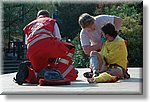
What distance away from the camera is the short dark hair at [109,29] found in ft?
12.5

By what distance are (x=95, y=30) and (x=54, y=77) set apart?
590 mm

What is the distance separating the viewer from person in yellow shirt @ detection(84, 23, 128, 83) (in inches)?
149

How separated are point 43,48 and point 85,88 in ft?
1.79

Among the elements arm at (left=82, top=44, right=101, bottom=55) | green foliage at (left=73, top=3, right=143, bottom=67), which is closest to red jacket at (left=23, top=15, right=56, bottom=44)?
green foliage at (left=73, top=3, right=143, bottom=67)

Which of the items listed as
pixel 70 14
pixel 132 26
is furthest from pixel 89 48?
pixel 132 26

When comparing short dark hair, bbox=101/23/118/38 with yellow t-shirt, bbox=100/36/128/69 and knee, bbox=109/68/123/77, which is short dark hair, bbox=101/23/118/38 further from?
knee, bbox=109/68/123/77

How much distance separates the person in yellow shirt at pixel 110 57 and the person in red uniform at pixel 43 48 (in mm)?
196

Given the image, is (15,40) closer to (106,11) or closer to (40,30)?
(40,30)

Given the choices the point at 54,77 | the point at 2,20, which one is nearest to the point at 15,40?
the point at 2,20

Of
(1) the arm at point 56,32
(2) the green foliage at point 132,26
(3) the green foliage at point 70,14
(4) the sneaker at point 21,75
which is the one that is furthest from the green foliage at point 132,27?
(4) the sneaker at point 21,75

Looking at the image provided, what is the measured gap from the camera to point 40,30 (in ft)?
12.4

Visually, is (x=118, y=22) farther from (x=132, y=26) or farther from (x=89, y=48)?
(x=89, y=48)

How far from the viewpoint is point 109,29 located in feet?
12.6

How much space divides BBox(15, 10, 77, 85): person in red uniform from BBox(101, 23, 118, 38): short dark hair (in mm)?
264
